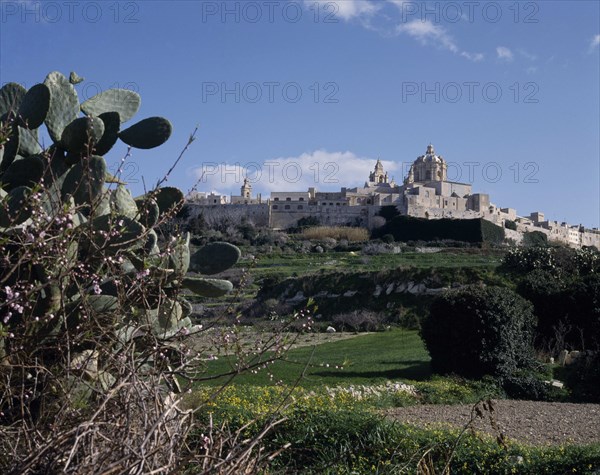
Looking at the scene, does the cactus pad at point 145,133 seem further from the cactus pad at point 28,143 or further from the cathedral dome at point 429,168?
the cathedral dome at point 429,168

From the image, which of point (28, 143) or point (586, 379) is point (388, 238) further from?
point (28, 143)

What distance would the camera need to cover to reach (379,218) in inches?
2832

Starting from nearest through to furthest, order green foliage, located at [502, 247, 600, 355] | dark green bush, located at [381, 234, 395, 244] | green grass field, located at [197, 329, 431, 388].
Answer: green grass field, located at [197, 329, 431, 388] < green foliage, located at [502, 247, 600, 355] < dark green bush, located at [381, 234, 395, 244]

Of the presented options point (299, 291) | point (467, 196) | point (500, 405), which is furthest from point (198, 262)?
point (467, 196)

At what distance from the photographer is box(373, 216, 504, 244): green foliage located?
63781 millimetres

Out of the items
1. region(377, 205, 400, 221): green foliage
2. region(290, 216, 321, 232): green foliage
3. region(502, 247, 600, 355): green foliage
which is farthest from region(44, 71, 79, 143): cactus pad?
region(290, 216, 321, 232): green foliage

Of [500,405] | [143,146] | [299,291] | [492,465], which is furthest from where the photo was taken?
[299,291]

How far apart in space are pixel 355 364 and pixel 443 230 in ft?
173

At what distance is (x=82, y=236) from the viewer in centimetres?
453

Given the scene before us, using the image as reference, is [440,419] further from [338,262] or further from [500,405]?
[338,262]

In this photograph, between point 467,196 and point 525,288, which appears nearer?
point 525,288

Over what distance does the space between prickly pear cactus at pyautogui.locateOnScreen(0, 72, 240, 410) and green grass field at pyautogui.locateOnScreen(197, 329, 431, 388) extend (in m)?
3.89

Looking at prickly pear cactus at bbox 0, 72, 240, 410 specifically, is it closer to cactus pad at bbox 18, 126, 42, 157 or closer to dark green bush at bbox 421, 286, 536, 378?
cactus pad at bbox 18, 126, 42, 157

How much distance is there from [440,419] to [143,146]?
516 cm
